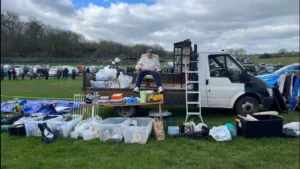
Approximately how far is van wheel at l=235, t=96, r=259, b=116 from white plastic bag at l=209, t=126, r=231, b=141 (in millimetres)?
2064

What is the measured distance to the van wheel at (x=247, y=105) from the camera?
7229 millimetres

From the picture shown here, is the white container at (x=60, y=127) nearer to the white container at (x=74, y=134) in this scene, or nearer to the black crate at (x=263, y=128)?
the white container at (x=74, y=134)

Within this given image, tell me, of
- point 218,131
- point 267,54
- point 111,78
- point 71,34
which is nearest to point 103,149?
point 218,131

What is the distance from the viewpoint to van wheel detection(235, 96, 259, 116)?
723 centimetres

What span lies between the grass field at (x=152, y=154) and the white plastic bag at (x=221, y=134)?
124mm

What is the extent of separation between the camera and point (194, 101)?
7320mm

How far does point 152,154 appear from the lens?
4547 millimetres

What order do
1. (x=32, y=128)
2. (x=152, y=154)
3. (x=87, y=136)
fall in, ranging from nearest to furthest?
(x=152, y=154)
(x=87, y=136)
(x=32, y=128)

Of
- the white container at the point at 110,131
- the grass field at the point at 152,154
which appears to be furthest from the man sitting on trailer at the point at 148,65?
the grass field at the point at 152,154

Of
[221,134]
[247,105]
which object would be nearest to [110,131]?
[221,134]

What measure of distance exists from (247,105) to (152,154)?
158 inches

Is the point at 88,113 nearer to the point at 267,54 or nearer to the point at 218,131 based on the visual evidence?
the point at 218,131

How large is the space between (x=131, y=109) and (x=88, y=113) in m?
1.34

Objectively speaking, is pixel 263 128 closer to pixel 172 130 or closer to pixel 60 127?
pixel 172 130
